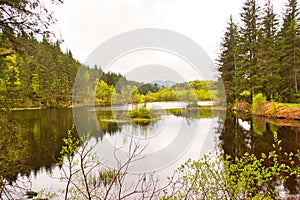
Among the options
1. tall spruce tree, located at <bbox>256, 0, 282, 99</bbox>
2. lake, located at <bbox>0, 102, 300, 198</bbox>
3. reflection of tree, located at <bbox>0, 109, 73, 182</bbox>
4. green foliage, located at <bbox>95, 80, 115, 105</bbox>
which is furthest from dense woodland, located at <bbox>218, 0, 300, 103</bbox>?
reflection of tree, located at <bbox>0, 109, 73, 182</bbox>

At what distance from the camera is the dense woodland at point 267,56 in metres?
18.8

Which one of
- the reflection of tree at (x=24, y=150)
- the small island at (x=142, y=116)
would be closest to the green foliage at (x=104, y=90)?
the small island at (x=142, y=116)

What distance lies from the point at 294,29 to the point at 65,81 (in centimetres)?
3188

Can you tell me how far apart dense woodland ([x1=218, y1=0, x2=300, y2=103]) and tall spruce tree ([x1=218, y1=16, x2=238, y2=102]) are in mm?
1213

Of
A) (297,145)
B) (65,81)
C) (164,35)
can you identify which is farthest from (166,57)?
(65,81)

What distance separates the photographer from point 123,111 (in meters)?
17.6

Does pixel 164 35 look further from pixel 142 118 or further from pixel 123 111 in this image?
pixel 123 111

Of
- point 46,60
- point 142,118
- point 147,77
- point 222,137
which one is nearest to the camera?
point 147,77

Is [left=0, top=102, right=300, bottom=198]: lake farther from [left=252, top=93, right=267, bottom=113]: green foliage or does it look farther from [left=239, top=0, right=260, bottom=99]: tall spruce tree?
[left=239, top=0, right=260, bottom=99]: tall spruce tree

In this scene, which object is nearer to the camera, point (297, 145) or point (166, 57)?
point (166, 57)

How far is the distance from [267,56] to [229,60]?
6.99m

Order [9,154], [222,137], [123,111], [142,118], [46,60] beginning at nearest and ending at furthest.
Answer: [9,154] < [222,137] < [142,118] < [123,111] < [46,60]

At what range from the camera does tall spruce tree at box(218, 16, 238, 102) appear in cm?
2472

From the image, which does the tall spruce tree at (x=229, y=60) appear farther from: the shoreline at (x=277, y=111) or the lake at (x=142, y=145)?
the lake at (x=142, y=145)
